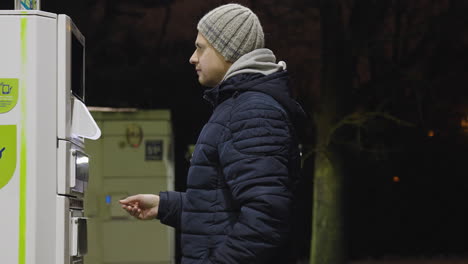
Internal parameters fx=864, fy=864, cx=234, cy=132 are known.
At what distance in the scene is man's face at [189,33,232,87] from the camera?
306cm

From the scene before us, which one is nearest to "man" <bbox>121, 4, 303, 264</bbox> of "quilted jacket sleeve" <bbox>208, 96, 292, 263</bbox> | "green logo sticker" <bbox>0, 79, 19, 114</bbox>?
"quilted jacket sleeve" <bbox>208, 96, 292, 263</bbox>

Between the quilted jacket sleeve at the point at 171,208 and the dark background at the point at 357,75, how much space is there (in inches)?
380

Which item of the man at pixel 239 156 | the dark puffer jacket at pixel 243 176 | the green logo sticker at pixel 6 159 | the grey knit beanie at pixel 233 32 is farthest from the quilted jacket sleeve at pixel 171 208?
the green logo sticker at pixel 6 159

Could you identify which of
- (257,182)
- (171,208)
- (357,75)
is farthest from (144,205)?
(357,75)

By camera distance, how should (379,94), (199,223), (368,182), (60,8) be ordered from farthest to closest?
(368,182) → (379,94) → (60,8) → (199,223)

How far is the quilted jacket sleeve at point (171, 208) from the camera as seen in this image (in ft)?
10.4

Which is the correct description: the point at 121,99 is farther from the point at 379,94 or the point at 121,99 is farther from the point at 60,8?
the point at 379,94

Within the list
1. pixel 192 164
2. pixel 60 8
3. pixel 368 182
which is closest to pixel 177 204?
pixel 192 164

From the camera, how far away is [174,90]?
1566 cm

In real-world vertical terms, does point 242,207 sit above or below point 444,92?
below

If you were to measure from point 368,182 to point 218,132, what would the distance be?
15.5m

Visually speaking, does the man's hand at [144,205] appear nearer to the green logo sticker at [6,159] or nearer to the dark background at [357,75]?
the green logo sticker at [6,159]

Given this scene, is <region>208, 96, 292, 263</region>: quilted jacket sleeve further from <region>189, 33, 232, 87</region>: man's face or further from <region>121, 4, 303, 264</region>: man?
<region>189, 33, 232, 87</region>: man's face

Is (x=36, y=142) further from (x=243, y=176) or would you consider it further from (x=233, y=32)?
(x=243, y=176)
